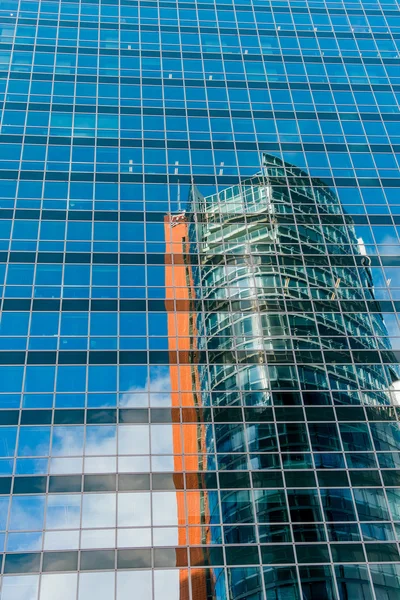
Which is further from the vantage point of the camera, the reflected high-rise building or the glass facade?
the reflected high-rise building

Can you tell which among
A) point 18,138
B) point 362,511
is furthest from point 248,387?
point 18,138

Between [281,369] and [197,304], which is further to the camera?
[197,304]

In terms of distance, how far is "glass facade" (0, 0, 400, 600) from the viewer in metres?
28.5

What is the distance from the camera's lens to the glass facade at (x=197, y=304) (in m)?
28.5

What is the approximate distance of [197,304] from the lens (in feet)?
119

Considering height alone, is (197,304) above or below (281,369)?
above

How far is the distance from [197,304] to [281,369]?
584 centimetres

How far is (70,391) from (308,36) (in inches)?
1378

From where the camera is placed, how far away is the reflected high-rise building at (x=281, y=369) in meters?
28.9

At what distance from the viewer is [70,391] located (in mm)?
32312

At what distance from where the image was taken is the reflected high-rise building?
28.9 m

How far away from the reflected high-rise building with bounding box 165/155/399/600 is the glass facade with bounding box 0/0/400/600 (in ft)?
0.35

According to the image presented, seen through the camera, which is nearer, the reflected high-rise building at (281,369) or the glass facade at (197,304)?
the glass facade at (197,304)

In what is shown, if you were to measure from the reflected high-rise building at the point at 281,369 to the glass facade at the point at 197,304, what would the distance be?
0.35 feet
